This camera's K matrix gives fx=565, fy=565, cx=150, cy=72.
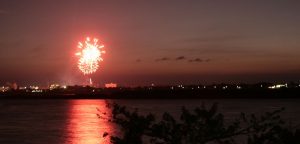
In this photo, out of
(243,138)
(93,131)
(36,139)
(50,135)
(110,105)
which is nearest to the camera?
(110,105)

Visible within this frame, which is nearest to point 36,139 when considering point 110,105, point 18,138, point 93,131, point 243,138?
point 18,138

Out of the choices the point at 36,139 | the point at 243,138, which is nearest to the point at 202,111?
the point at 243,138

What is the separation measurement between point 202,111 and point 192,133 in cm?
33

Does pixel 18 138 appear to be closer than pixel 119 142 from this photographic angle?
No

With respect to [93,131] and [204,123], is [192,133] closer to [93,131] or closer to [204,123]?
[204,123]

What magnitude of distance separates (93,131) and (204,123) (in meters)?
44.0

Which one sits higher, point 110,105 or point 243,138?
point 110,105

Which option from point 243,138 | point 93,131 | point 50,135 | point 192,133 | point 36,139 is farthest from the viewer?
point 93,131

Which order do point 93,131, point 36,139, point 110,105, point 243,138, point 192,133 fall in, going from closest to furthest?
point 192,133
point 110,105
point 243,138
point 36,139
point 93,131

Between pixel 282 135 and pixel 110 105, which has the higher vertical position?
pixel 110 105

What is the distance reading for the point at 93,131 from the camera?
4916 centimetres

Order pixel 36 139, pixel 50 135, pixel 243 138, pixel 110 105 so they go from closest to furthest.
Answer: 1. pixel 110 105
2. pixel 243 138
3. pixel 36 139
4. pixel 50 135

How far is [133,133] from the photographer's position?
5.63 m

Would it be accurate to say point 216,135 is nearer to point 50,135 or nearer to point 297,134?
point 297,134
